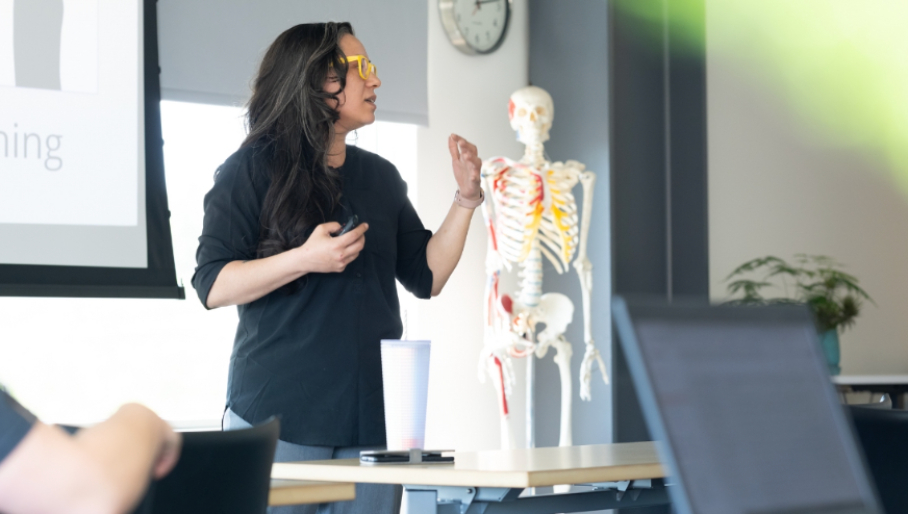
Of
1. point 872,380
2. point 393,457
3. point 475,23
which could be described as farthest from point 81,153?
point 872,380

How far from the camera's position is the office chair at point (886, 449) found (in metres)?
1.69

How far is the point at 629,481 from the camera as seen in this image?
5.33 ft

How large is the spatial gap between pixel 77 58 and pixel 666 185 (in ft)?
8.27

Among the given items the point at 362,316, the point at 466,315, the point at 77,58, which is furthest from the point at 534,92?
the point at 362,316

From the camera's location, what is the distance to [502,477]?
4.40 ft

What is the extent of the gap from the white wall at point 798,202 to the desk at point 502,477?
10.4ft

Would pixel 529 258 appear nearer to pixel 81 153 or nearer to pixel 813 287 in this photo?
pixel 81 153

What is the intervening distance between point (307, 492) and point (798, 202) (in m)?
4.34

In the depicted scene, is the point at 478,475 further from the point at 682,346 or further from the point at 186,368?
the point at 186,368

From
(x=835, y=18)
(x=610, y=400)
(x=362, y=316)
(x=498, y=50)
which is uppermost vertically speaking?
(x=835, y=18)

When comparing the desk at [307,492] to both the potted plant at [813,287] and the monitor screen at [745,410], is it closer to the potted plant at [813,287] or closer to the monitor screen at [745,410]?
the monitor screen at [745,410]

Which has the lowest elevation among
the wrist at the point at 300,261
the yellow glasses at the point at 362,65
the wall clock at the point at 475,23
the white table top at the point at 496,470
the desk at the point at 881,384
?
the desk at the point at 881,384

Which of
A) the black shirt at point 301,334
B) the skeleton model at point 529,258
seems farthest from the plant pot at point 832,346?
the black shirt at point 301,334

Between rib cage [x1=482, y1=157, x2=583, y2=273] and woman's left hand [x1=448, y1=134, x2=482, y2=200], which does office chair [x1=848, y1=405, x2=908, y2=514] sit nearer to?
woman's left hand [x1=448, y1=134, x2=482, y2=200]
